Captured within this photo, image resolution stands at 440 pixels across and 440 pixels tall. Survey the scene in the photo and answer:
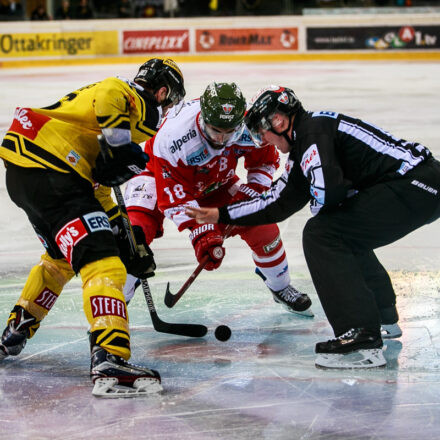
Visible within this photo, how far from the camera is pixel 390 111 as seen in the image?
9.52 m

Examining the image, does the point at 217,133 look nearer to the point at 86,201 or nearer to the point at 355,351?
the point at 86,201

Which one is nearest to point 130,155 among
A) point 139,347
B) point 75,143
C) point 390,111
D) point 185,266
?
point 75,143

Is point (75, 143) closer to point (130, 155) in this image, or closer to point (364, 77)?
point (130, 155)

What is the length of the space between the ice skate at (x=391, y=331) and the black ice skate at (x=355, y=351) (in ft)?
1.00

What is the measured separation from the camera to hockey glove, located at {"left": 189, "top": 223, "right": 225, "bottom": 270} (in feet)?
11.9

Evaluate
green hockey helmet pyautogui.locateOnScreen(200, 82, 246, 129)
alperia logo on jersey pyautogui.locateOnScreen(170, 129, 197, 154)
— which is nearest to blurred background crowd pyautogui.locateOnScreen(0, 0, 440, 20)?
alperia logo on jersey pyautogui.locateOnScreen(170, 129, 197, 154)

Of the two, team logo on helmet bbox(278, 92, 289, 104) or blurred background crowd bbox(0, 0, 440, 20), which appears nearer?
team logo on helmet bbox(278, 92, 289, 104)

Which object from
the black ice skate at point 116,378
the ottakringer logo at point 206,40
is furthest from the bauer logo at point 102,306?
the ottakringer logo at point 206,40

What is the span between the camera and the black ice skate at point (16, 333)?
3.37 meters

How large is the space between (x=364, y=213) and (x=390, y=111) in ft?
21.4

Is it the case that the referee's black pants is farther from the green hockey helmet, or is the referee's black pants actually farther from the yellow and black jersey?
the yellow and black jersey

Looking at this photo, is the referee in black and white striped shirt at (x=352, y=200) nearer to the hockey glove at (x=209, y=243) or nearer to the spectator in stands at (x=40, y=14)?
the hockey glove at (x=209, y=243)

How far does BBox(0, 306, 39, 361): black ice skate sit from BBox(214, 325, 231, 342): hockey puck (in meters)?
0.73

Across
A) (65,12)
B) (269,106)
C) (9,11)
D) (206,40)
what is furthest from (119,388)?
(9,11)
